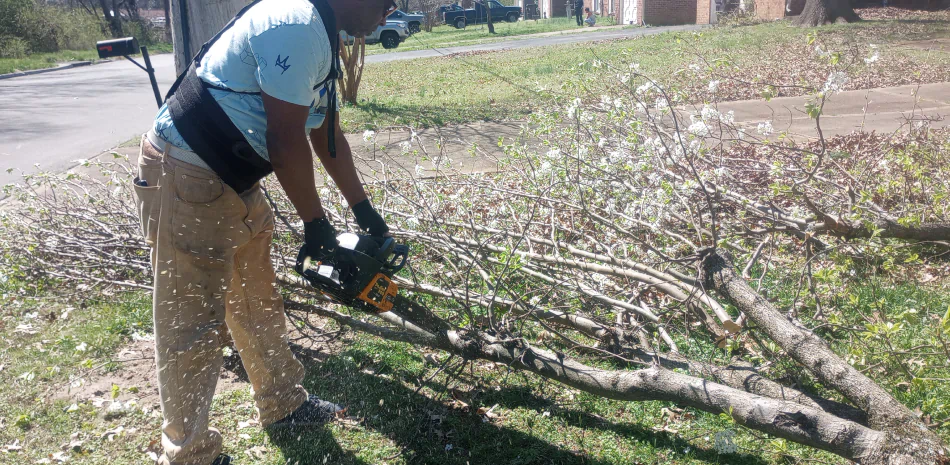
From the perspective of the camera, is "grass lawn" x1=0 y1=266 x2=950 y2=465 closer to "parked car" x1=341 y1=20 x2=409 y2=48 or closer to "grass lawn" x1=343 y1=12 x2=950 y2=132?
"grass lawn" x1=343 y1=12 x2=950 y2=132

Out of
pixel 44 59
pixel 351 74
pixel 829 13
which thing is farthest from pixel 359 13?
pixel 44 59

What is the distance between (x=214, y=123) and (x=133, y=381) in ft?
5.91

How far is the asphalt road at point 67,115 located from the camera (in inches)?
334

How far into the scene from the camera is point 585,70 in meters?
11.1

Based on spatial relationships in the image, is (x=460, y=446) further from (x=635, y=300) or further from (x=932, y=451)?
(x=932, y=451)

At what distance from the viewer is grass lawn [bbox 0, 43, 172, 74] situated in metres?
20.8

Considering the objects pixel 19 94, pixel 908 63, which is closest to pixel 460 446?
pixel 908 63

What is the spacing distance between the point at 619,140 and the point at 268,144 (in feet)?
9.44

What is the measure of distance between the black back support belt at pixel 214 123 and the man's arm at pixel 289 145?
0.19m

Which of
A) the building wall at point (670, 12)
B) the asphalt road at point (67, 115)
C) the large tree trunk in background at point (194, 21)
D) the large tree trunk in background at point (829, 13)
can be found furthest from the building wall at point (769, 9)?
the large tree trunk in background at point (194, 21)

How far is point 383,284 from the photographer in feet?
8.06

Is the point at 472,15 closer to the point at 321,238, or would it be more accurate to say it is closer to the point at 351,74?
the point at 351,74

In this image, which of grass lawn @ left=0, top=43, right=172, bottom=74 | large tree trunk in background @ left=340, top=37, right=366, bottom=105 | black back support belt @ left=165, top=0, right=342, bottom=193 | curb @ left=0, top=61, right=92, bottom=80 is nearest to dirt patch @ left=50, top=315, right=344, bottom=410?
black back support belt @ left=165, top=0, right=342, bottom=193

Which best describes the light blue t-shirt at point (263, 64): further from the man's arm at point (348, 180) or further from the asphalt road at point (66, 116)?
the asphalt road at point (66, 116)
